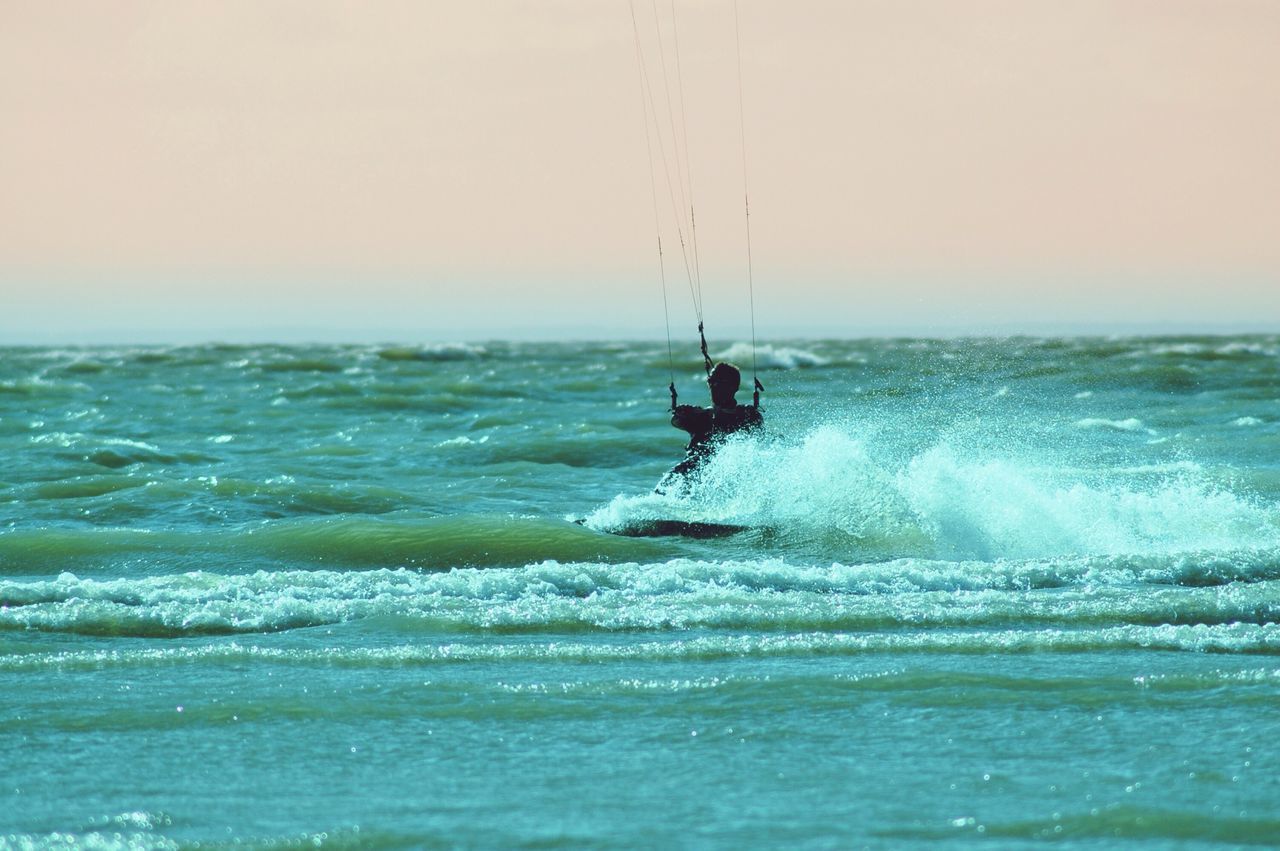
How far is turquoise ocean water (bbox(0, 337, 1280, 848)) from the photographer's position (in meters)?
5.92

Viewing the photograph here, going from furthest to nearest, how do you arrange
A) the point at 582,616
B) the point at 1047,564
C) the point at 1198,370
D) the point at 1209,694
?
the point at 1198,370, the point at 1047,564, the point at 582,616, the point at 1209,694

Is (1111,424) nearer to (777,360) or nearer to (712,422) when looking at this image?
(712,422)

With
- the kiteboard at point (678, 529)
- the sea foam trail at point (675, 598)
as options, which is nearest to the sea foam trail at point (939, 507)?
the kiteboard at point (678, 529)

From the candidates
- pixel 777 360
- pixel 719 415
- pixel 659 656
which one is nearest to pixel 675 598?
pixel 659 656

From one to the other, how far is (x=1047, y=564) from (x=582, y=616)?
161 inches

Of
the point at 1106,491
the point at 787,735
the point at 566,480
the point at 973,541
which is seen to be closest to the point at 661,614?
the point at 787,735

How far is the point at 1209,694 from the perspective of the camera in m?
7.52

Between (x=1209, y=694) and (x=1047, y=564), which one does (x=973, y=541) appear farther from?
(x=1209, y=694)

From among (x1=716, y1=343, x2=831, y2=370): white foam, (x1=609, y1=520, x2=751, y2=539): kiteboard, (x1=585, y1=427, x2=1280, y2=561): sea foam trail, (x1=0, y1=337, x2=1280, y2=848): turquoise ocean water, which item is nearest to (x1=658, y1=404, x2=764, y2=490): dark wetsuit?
(x1=585, y1=427, x2=1280, y2=561): sea foam trail

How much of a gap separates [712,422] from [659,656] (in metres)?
6.29

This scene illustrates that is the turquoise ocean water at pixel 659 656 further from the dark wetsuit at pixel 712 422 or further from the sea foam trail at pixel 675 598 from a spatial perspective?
the dark wetsuit at pixel 712 422

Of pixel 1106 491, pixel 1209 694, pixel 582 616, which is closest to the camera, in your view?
pixel 1209 694

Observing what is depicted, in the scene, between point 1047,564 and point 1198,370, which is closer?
point 1047,564

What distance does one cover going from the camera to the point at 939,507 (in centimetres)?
1389
